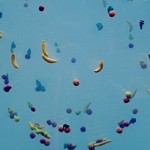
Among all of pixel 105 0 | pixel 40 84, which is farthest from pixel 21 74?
pixel 105 0

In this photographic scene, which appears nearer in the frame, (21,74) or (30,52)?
(30,52)

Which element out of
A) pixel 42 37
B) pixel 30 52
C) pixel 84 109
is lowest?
pixel 84 109

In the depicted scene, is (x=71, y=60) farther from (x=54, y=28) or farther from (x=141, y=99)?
(x=141, y=99)

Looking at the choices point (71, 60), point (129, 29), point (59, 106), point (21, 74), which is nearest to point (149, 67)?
point (129, 29)

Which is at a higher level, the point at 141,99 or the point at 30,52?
the point at 30,52

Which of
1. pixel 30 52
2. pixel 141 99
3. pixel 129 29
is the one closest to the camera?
pixel 30 52

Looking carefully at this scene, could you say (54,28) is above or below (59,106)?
above

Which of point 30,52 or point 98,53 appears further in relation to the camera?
point 98,53

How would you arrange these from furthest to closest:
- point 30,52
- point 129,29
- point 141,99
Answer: point 141,99
point 129,29
point 30,52

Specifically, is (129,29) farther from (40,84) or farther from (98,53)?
(40,84)
